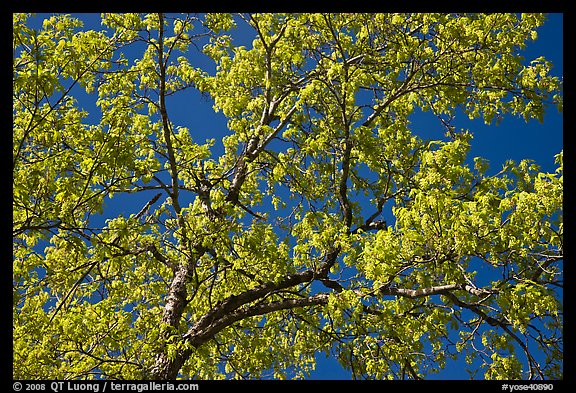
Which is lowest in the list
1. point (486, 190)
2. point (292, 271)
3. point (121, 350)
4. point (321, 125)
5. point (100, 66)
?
point (121, 350)

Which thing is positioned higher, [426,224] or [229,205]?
[229,205]

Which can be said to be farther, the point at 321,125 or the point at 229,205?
the point at 321,125

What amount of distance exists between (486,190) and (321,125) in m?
3.41

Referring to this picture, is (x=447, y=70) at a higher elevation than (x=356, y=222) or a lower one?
higher

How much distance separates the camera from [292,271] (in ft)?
38.7

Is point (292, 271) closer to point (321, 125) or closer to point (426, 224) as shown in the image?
point (321, 125)
